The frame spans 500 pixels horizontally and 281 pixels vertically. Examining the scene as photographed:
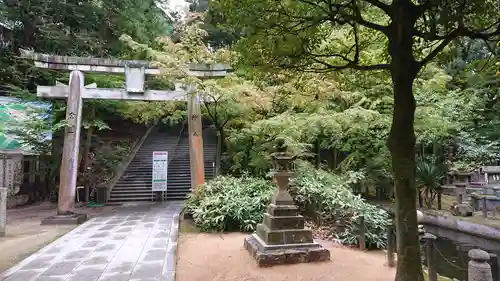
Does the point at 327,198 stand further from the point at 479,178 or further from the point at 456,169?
the point at 479,178

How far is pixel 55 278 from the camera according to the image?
4547mm

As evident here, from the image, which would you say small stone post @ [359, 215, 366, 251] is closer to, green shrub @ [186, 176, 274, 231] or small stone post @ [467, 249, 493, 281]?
green shrub @ [186, 176, 274, 231]

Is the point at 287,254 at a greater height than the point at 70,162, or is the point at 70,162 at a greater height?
the point at 70,162

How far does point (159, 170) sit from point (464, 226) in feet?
31.8

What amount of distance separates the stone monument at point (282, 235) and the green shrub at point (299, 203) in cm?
155

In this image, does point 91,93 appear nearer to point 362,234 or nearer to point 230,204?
point 230,204

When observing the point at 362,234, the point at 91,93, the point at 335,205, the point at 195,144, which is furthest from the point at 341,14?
the point at 91,93

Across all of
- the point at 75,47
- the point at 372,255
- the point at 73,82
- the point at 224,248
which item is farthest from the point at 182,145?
the point at 372,255

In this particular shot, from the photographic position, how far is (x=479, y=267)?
300 centimetres

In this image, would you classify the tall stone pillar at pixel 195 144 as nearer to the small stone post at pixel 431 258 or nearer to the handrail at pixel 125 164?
the handrail at pixel 125 164

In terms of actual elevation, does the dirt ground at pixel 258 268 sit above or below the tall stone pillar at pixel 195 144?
below

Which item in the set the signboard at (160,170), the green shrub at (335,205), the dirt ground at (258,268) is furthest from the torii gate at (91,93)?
the dirt ground at (258,268)

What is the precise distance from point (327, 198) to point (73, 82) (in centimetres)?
778

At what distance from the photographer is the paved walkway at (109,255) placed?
4679mm
